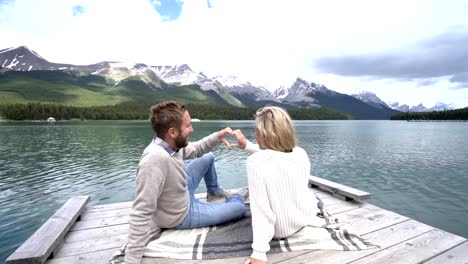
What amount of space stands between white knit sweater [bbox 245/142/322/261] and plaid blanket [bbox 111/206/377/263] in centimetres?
48

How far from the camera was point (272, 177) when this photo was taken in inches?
166

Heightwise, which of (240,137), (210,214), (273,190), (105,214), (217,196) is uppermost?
(240,137)

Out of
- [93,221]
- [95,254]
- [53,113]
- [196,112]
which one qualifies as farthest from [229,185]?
[196,112]

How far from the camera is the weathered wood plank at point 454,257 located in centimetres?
453

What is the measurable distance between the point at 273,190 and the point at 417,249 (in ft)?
9.89

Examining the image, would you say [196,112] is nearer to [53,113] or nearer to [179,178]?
[53,113]

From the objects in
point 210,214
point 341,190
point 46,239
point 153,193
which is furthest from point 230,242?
point 341,190

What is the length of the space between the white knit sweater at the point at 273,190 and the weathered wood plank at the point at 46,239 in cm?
334

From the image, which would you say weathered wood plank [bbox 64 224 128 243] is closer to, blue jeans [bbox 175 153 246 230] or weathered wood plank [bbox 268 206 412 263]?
blue jeans [bbox 175 153 246 230]

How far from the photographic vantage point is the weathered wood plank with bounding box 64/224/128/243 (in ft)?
18.3

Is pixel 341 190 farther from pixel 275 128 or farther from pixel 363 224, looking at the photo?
pixel 275 128

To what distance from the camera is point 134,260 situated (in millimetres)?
4129

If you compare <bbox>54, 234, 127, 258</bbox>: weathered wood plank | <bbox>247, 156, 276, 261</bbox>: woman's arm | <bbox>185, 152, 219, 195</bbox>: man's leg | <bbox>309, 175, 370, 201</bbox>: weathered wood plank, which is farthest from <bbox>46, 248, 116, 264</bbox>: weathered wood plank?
<bbox>309, 175, 370, 201</bbox>: weathered wood plank

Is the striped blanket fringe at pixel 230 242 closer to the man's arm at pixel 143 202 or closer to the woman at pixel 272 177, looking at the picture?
the woman at pixel 272 177
